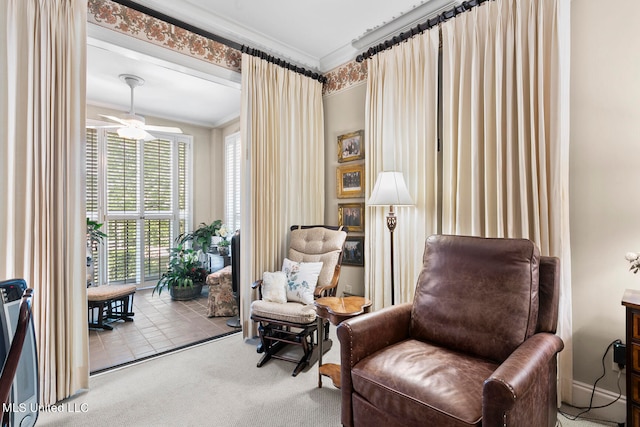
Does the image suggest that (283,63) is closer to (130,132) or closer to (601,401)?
(130,132)

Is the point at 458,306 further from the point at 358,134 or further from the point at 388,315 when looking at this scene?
the point at 358,134

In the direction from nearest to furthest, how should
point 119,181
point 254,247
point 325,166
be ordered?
point 254,247, point 325,166, point 119,181

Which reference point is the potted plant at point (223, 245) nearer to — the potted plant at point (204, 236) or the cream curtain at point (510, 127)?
the potted plant at point (204, 236)

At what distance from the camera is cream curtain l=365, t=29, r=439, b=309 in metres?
2.63

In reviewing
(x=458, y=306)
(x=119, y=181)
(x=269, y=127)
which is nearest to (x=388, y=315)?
(x=458, y=306)

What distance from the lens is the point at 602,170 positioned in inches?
74.6

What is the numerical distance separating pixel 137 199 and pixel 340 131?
354 cm

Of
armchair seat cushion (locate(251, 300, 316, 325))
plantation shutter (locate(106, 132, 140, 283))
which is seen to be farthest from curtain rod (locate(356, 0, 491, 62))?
plantation shutter (locate(106, 132, 140, 283))

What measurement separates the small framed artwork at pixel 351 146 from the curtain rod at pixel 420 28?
0.74 metres

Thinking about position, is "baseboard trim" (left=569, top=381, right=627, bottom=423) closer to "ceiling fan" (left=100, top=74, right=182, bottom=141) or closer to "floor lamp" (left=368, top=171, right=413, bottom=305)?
"floor lamp" (left=368, top=171, right=413, bottom=305)

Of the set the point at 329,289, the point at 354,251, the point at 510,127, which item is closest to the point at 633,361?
the point at 510,127

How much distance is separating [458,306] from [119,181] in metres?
5.06

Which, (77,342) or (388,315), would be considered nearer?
(388,315)

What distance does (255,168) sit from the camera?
314 centimetres
